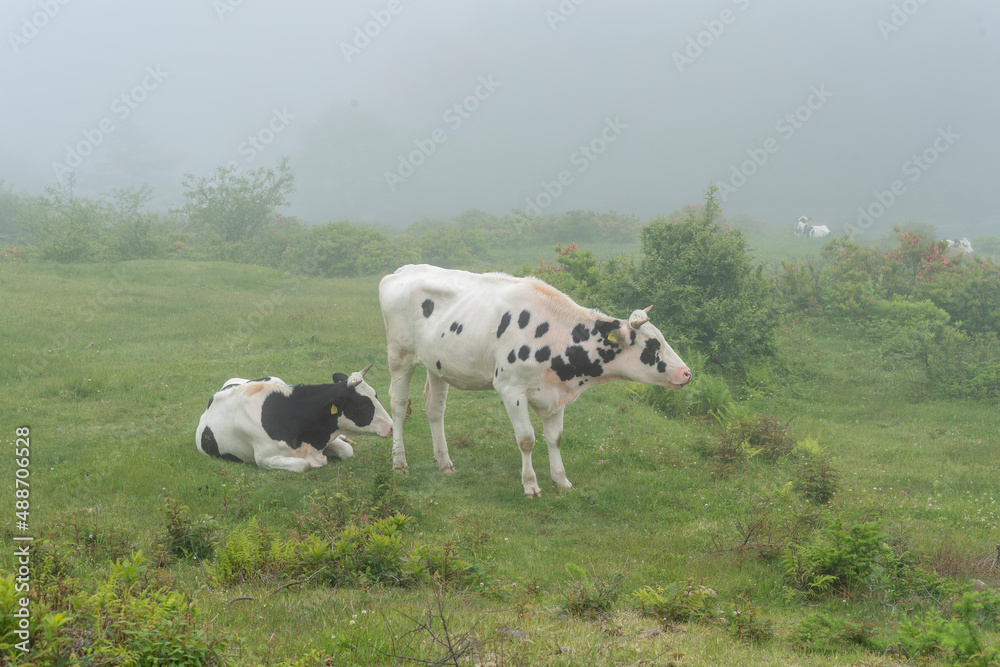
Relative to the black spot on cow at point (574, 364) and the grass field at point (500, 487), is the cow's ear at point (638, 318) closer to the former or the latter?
the black spot on cow at point (574, 364)

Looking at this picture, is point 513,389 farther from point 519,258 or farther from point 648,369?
point 519,258

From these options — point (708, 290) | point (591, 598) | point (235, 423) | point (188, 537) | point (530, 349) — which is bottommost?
point (188, 537)

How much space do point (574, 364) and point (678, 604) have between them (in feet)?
14.2

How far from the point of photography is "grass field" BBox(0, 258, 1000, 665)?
5.10m

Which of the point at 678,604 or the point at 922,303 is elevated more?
the point at 922,303

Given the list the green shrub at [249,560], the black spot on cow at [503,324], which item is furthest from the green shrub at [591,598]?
the black spot on cow at [503,324]

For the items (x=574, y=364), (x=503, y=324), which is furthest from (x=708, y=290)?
(x=503, y=324)

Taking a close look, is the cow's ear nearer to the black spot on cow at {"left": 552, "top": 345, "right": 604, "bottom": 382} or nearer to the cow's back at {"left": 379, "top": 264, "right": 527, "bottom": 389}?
the black spot on cow at {"left": 552, "top": 345, "right": 604, "bottom": 382}

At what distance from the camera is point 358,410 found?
10.5 metres

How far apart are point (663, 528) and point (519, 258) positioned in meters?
29.5

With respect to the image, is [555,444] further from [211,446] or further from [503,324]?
[211,446]

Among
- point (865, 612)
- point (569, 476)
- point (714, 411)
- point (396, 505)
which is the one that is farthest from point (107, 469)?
point (714, 411)

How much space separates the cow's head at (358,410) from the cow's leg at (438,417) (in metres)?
0.65

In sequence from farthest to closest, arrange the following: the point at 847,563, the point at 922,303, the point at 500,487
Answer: the point at 922,303 < the point at 500,487 < the point at 847,563
